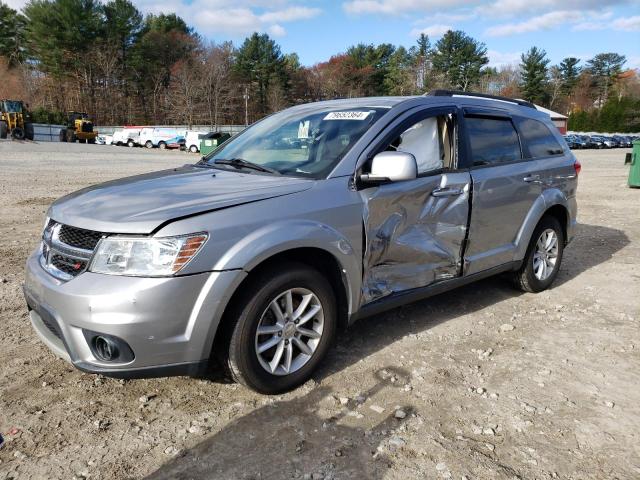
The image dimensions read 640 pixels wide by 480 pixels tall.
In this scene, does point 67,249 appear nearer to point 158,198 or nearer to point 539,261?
point 158,198

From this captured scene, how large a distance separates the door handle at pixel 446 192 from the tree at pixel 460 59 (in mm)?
93926

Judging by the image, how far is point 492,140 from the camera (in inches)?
178

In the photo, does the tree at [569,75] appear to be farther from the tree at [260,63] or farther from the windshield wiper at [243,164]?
the windshield wiper at [243,164]

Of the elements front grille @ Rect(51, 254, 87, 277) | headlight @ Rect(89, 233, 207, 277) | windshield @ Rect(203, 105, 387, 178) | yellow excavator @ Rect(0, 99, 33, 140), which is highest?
yellow excavator @ Rect(0, 99, 33, 140)

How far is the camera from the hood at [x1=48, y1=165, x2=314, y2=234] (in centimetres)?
272

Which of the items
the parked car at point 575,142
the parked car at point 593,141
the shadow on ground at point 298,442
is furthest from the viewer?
the parked car at point 593,141

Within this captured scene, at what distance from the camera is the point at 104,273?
8.79 feet

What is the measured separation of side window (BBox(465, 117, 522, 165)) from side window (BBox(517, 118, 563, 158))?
0.18m

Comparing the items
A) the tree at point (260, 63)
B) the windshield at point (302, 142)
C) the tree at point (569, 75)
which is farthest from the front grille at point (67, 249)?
the tree at point (569, 75)

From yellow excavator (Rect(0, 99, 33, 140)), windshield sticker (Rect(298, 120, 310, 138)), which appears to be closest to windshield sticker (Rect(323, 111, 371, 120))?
windshield sticker (Rect(298, 120, 310, 138))

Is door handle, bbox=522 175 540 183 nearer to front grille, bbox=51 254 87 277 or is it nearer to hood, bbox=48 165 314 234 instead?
hood, bbox=48 165 314 234

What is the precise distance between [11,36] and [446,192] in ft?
288

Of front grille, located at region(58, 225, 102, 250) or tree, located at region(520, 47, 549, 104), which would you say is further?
tree, located at region(520, 47, 549, 104)

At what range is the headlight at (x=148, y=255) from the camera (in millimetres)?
2646
